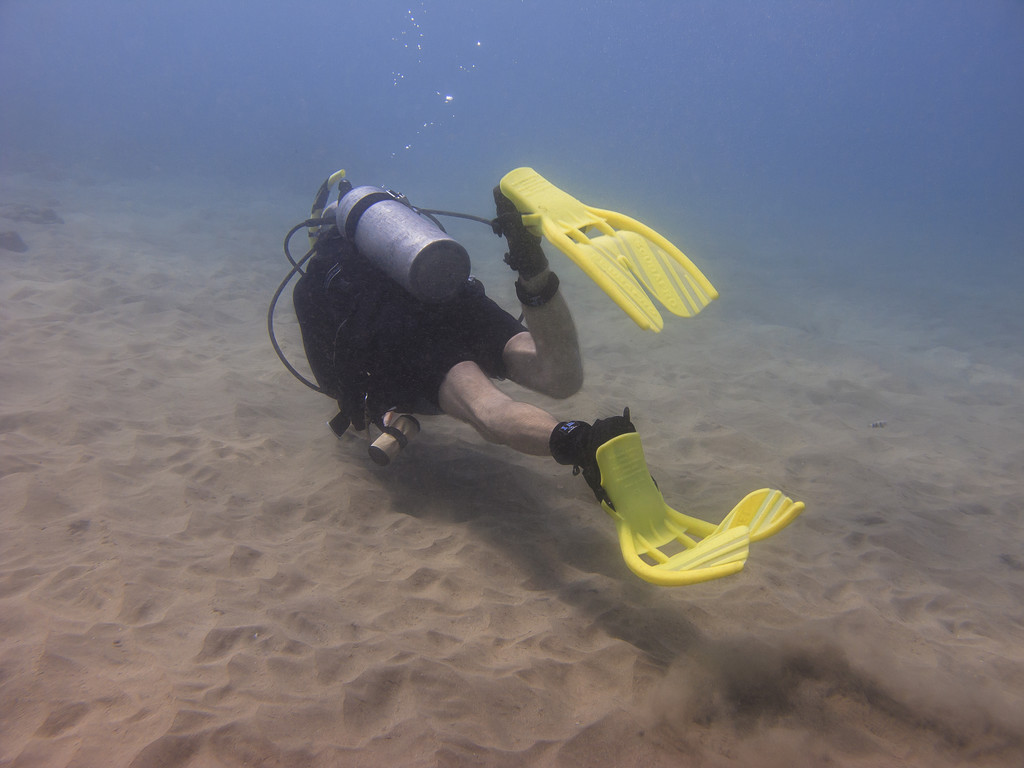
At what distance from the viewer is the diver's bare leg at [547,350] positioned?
9.68 feet

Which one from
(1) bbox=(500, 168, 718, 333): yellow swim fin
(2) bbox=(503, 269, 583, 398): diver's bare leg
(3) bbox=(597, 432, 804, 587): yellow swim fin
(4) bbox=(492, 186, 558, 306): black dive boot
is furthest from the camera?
(2) bbox=(503, 269, 583, 398): diver's bare leg

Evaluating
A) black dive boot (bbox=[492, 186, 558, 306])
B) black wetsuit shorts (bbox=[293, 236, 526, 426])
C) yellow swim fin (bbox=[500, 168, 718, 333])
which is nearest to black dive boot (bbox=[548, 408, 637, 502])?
yellow swim fin (bbox=[500, 168, 718, 333])

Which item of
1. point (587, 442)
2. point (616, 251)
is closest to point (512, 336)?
point (616, 251)

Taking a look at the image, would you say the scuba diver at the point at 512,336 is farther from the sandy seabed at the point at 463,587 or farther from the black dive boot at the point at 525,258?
the sandy seabed at the point at 463,587

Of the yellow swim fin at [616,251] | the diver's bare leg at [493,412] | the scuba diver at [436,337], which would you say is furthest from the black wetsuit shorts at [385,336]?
the yellow swim fin at [616,251]

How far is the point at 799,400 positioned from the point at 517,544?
4866 millimetres

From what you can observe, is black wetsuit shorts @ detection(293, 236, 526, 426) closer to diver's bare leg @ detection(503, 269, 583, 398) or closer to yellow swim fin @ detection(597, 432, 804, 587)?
diver's bare leg @ detection(503, 269, 583, 398)

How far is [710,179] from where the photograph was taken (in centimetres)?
4953

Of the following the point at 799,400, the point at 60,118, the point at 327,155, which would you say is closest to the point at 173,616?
the point at 799,400

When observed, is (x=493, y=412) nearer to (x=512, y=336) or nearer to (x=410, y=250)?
(x=512, y=336)

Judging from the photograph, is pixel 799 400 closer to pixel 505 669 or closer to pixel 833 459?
pixel 833 459

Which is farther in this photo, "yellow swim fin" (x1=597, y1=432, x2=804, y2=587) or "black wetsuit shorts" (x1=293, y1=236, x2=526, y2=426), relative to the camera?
"black wetsuit shorts" (x1=293, y1=236, x2=526, y2=426)

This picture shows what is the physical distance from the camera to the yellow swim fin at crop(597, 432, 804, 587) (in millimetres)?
2195

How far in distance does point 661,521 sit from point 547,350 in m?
1.17
